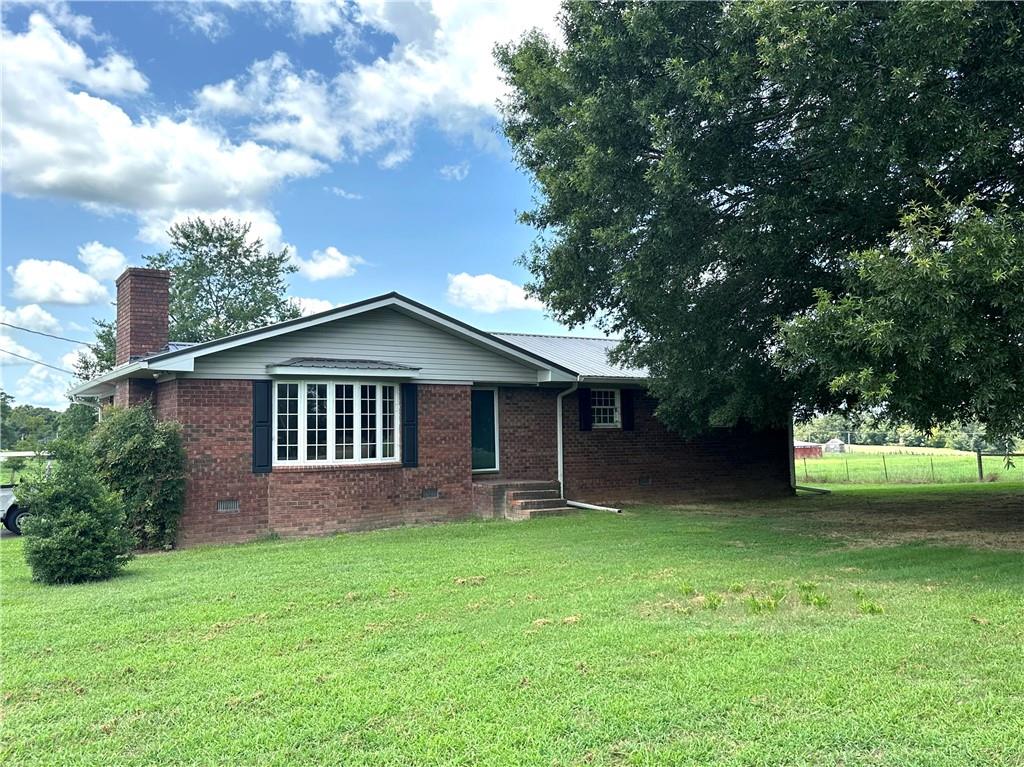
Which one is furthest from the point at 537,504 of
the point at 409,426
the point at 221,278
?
the point at 221,278

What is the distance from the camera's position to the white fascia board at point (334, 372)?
12469 mm

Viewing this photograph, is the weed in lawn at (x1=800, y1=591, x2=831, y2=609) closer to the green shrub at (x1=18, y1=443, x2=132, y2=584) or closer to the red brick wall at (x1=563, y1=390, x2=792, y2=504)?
the green shrub at (x1=18, y1=443, x2=132, y2=584)

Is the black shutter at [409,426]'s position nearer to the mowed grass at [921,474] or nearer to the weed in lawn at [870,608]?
the weed in lawn at [870,608]

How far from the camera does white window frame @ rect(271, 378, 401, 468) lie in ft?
41.7

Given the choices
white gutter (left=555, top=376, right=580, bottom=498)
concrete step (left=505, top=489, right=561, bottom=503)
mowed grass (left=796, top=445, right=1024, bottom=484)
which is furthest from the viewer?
mowed grass (left=796, top=445, right=1024, bottom=484)

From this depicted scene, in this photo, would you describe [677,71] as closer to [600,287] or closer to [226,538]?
[600,287]

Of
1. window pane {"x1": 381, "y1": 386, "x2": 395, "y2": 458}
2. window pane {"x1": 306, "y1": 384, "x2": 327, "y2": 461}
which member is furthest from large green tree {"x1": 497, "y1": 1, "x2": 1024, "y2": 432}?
window pane {"x1": 306, "y1": 384, "x2": 327, "y2": 461}

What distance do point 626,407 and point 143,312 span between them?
34.4ft

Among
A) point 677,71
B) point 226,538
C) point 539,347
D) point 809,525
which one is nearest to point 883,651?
point 677,71

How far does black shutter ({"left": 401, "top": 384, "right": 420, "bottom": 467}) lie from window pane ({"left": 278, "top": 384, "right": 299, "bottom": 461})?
2.02m

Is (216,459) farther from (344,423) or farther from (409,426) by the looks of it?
(409,426)

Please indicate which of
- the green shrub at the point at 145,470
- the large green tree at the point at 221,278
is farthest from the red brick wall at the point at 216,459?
the large green tree at the point at 221,278

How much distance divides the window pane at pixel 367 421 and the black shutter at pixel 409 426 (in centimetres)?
55

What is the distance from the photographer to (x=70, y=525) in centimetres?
813
